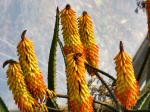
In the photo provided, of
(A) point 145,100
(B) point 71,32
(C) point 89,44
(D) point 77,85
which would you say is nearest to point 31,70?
(D) point 77,85

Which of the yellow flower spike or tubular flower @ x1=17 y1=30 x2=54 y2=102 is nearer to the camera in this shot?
the yellow flower spike

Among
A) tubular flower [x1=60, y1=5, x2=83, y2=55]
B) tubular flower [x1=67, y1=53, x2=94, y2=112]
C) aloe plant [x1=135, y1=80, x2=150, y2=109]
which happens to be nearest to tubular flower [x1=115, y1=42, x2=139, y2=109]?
tubular flower [x1=67, y1=53, x2=94, y2=112]

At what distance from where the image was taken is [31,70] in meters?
2.50

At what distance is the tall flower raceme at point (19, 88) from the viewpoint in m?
2.38

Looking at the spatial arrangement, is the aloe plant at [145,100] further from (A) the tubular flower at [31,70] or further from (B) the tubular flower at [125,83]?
(A) the tubular flower at [31,70]

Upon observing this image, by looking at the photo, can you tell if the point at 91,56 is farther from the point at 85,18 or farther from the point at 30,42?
the point at 30,42

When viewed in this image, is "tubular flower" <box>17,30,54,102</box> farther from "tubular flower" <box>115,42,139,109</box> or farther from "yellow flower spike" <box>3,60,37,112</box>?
"tubular flower" <box>115,42,139,109</box>

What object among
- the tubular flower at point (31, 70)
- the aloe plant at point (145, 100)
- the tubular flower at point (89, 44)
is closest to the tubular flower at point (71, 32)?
the tubular flower at point (89, 44)

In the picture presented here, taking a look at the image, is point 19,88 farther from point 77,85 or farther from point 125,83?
point 125,83

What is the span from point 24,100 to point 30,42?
0.36m

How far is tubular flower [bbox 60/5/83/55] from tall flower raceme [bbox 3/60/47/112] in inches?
18.5

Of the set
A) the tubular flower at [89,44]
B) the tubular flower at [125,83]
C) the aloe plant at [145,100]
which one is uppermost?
the tubular flower at [89,44]

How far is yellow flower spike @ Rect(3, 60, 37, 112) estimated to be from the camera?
7.80 ft

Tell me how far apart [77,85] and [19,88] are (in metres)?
0.26
